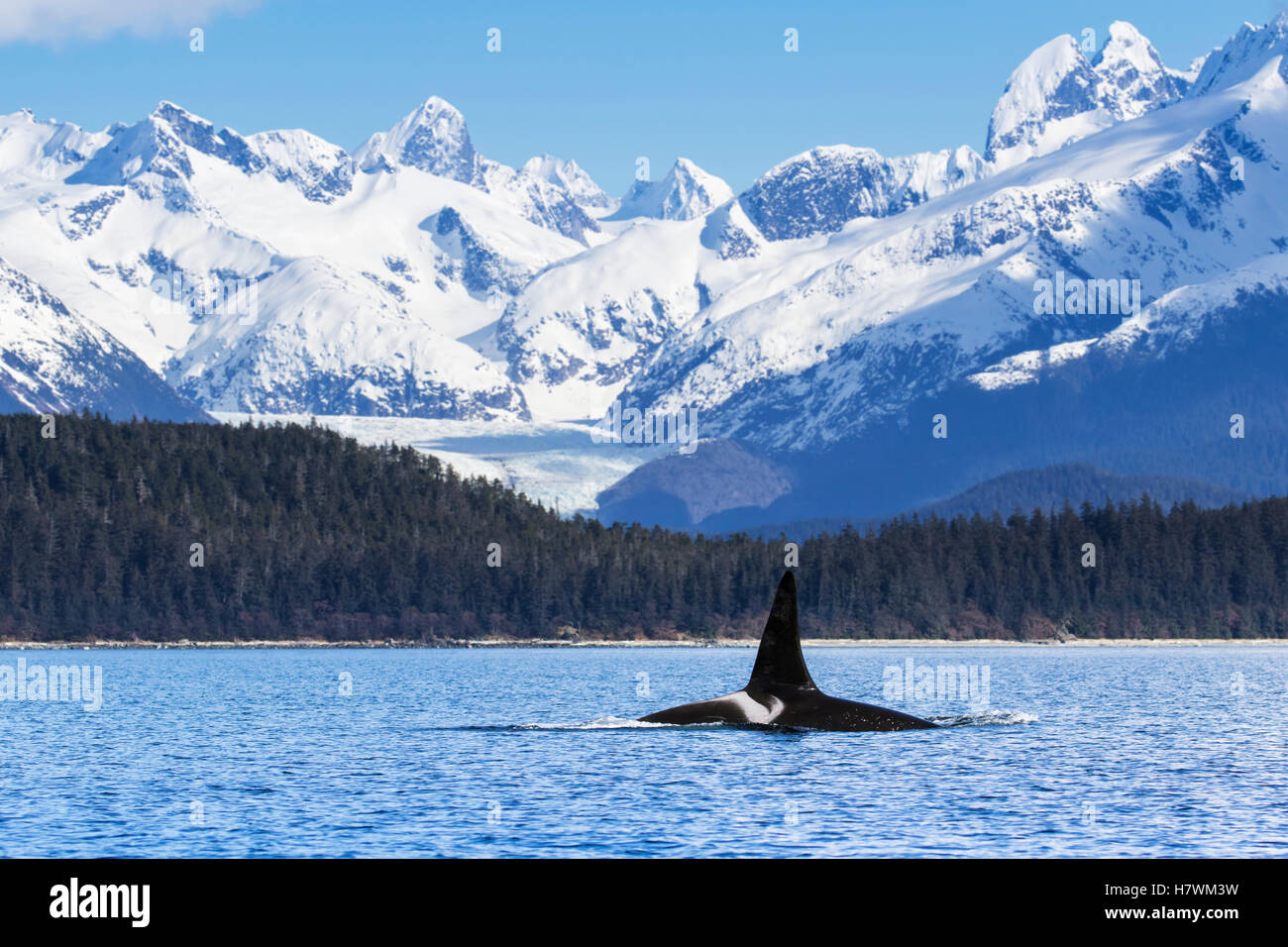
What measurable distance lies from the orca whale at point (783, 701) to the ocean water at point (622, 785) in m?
1.63

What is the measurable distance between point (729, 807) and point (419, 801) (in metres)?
10.1

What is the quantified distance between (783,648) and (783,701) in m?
4.71

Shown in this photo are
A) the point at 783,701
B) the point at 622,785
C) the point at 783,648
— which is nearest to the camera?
the point at 622,785

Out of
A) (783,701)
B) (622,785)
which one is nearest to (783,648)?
(783,701)

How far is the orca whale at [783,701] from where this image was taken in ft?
216

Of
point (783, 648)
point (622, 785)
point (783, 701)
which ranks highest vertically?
point (783, 648)

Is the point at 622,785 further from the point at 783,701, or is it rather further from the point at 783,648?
the point at 783,701

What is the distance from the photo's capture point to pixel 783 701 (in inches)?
2783

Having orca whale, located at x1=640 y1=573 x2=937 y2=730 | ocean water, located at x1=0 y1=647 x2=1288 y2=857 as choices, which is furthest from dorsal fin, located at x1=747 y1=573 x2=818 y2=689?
ocean water, located at x1=0 y1=647 x2=1288 y2=857

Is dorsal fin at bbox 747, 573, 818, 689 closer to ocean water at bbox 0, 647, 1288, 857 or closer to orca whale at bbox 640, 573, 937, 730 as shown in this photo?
orca whale at bbox 640, 573, 937, 730

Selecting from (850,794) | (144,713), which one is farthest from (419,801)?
(144,713)
